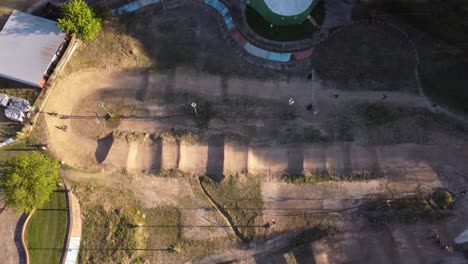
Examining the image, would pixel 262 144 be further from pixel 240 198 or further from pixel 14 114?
pixel 14 114

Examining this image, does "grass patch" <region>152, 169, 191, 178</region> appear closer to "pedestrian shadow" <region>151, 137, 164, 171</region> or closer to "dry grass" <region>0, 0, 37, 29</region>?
"pedestrian shadow" <region>151, 137, 164, 171</region>

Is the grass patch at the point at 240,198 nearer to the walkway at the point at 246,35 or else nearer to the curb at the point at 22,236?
the walkway at the point at 246,35

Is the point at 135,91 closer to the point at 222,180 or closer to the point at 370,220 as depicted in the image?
the point at 222,180

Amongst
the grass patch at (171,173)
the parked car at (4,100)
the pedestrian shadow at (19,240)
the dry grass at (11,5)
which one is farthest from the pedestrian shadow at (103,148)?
the dry grass at (11,5)

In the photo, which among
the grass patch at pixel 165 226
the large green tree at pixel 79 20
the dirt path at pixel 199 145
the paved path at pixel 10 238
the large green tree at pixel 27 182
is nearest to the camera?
the large green tree at pixel 27 182

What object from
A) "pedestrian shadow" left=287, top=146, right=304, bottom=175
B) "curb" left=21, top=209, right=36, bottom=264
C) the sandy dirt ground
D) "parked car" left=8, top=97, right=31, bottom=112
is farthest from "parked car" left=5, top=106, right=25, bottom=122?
"pedestrian shadow" left=287, top=146, right=304, bottom=175

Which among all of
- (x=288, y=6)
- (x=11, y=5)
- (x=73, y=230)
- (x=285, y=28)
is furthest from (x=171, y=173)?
(x=11, y=5)

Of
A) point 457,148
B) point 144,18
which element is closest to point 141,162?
point 144,18
